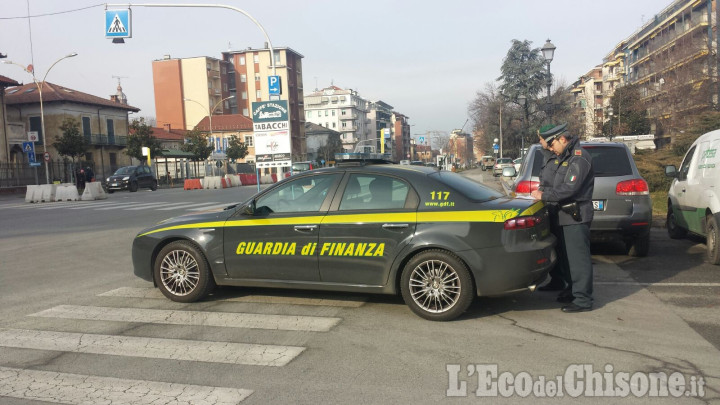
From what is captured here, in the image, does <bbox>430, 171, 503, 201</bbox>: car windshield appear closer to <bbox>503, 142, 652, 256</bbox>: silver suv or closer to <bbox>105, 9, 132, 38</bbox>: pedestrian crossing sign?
<bbox>503, 142, 652, 256</bbox>: silver suv

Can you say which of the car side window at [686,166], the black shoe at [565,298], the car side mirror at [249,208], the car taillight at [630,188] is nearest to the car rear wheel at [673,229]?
the car side window at [686,166]

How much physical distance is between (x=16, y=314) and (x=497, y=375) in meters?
5.06

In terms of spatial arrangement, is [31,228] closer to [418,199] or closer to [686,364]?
[418,199]

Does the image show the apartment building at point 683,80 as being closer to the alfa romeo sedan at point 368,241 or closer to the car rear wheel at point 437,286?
the alfa romeo sedan at point 368,241

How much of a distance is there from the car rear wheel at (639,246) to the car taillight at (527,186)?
167 cm

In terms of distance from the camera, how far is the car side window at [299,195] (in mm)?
5488

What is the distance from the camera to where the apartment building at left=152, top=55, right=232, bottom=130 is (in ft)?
275

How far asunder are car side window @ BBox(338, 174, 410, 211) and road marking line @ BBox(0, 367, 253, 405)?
227 centimetres

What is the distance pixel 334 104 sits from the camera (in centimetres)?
12462

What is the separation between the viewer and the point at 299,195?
557 cm

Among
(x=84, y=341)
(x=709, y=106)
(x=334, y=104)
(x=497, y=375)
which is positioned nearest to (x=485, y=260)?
(x=497, y=375)

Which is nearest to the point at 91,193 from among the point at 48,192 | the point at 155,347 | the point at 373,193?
the point at 48,192

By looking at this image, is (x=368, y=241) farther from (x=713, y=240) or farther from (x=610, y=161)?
(x=713, y=240)

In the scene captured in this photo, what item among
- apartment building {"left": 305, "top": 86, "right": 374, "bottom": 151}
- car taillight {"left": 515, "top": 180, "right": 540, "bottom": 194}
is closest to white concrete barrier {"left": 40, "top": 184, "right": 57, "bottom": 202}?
car taillight {"left": 515, "top": 180, "right": 540, "bottom": 194}
